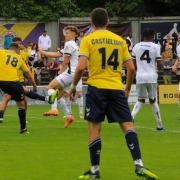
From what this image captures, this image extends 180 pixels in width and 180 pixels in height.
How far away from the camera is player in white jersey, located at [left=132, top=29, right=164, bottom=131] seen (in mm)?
16109

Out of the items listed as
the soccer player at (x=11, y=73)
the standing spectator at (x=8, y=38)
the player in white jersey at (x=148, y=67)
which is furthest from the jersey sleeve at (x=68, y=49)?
the standing spectator at (x=8, y=38)

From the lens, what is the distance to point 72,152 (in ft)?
41.4

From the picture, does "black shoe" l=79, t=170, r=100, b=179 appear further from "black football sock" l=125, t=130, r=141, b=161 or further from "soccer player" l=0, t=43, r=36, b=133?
"soccer player" l=0, t=43, r=36, b=133

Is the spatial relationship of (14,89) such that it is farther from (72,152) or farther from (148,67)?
(72,152)

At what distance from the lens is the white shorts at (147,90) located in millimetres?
16266

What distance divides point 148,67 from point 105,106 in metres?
6.52

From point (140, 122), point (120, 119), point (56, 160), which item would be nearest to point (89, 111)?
point (120, 119)

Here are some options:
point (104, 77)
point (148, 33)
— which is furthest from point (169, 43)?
point (104, 77)

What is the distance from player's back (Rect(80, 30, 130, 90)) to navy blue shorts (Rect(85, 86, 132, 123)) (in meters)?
0.09

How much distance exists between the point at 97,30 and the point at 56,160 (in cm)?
262

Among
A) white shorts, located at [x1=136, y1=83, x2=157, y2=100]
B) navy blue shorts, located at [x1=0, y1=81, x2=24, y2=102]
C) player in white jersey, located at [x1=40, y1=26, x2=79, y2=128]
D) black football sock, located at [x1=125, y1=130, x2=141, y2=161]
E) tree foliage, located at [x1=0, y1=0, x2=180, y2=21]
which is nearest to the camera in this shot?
black football sock, located at [x1=125, y1=130, x2=141, y2=161]

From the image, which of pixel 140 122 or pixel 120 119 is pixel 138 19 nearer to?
pixel 140 122

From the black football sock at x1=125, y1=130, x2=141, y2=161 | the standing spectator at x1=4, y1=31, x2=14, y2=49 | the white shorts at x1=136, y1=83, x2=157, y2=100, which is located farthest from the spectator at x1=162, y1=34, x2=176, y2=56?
the black football sock at x1=125, y1=130, x2=141, y2=161

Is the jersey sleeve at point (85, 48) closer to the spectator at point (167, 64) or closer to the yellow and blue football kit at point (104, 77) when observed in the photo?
the yellow and blue football kit at point (104, 77)
